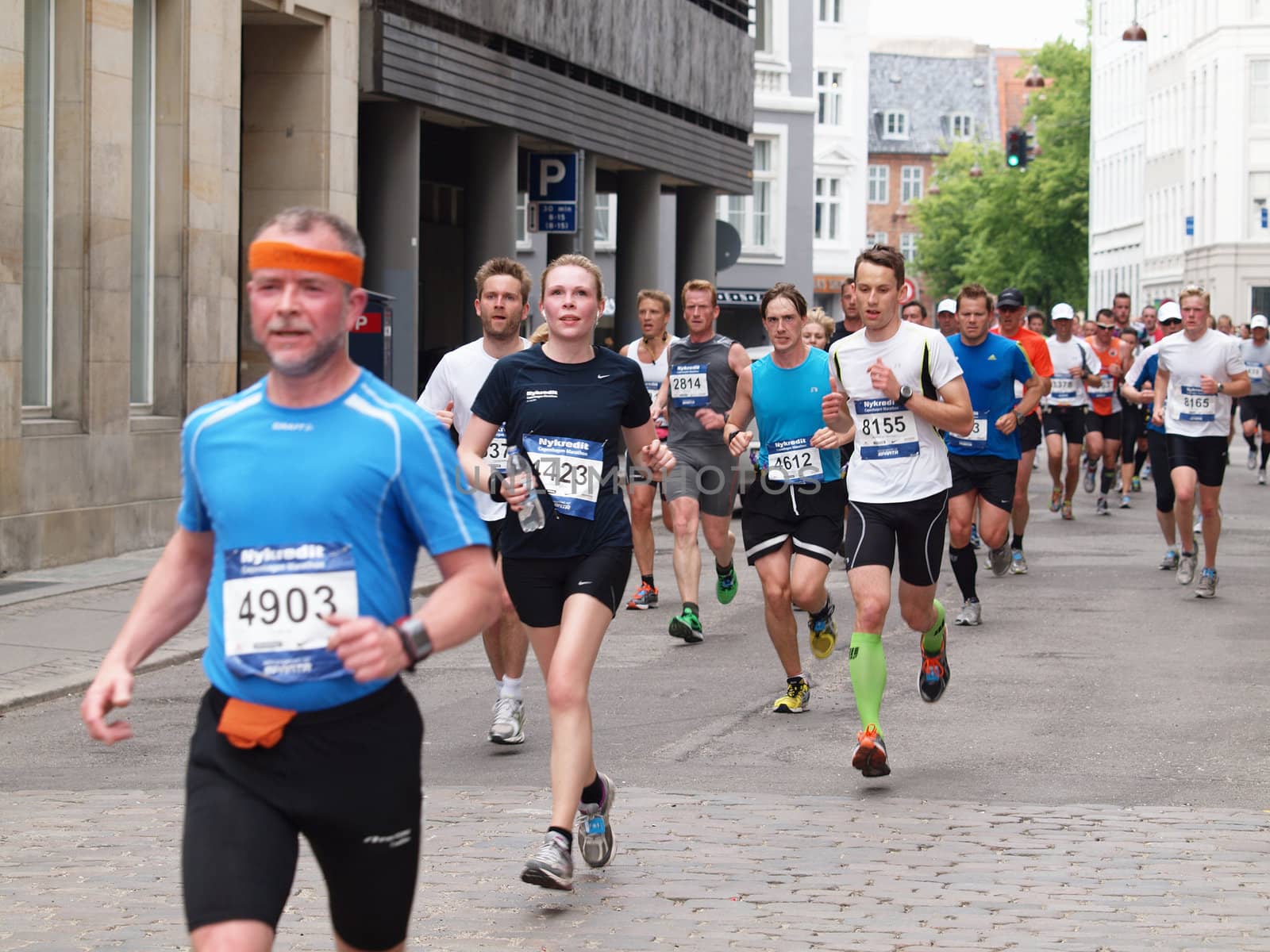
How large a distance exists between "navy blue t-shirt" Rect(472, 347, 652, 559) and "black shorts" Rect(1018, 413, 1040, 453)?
12246 mm

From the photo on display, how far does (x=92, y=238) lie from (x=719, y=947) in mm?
12169

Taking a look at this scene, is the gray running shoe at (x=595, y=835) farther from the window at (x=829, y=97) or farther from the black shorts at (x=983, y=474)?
the window at (x=829, y=97)

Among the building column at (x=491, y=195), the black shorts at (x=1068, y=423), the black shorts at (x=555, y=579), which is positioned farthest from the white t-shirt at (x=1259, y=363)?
the black shorts at (x=555, y=579)

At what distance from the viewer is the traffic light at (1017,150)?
41.3 meters

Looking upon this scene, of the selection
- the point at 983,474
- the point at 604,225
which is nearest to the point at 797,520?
the point at 983,474

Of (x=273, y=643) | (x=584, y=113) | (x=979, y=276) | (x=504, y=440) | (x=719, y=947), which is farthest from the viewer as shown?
(x=979, y=276)

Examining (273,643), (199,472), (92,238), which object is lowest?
(273,643)

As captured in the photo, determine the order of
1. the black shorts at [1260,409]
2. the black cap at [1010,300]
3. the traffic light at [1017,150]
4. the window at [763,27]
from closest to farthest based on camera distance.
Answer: the black cap at [1010,300]
the black shorts at [1260,409]
the traffic light at [1017,150]
the window at [763,27]

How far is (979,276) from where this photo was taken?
94.2m

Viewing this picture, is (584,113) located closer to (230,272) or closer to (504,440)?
(230,272)

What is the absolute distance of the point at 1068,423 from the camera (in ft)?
72.0

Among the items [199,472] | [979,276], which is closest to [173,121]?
[199,472]

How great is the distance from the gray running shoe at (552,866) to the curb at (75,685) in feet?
15.3

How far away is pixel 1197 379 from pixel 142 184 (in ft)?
28.2
